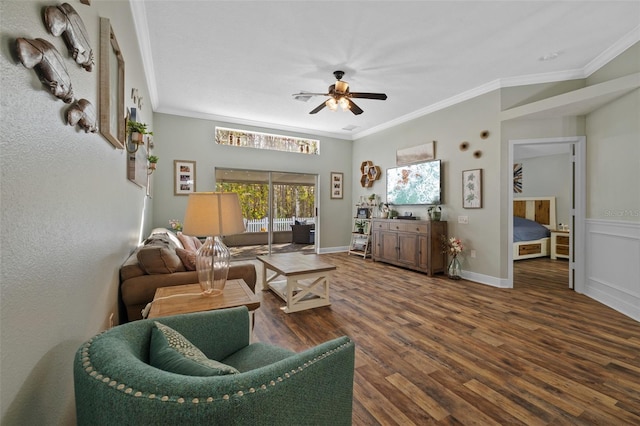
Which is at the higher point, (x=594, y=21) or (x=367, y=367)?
(x=594, y=21)

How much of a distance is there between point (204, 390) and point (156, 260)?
196 cm

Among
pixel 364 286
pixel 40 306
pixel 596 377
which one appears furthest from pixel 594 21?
pixel 40 306

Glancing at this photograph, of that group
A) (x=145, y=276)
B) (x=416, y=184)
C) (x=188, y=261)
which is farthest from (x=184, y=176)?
(x=416, y=184)

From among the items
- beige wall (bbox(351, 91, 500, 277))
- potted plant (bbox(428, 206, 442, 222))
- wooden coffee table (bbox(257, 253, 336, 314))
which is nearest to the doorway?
beige wall (bbox(351, 91, 500, 277))

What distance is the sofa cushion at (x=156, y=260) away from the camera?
2.19m

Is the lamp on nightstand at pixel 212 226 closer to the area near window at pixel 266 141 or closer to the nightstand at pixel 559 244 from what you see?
the area near window at pixel 266 141

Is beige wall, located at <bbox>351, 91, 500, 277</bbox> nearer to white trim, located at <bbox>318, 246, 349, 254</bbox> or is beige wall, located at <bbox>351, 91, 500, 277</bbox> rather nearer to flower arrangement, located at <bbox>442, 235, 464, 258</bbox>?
flower arrangement, located at <bbox>442, 235, 464, 258</bbox>

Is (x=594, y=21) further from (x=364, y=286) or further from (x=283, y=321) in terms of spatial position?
(x=283, y=321)

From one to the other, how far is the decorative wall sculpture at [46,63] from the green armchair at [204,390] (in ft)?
2.46

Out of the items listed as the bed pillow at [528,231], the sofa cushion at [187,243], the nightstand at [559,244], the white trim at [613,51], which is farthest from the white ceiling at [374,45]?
the nightstand at [559,244]

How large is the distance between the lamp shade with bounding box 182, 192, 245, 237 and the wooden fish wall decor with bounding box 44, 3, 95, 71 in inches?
33.4

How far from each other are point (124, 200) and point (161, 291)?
0.80 meters

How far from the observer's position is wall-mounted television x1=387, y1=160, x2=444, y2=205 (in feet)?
16.1

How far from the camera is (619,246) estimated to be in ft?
10.3
